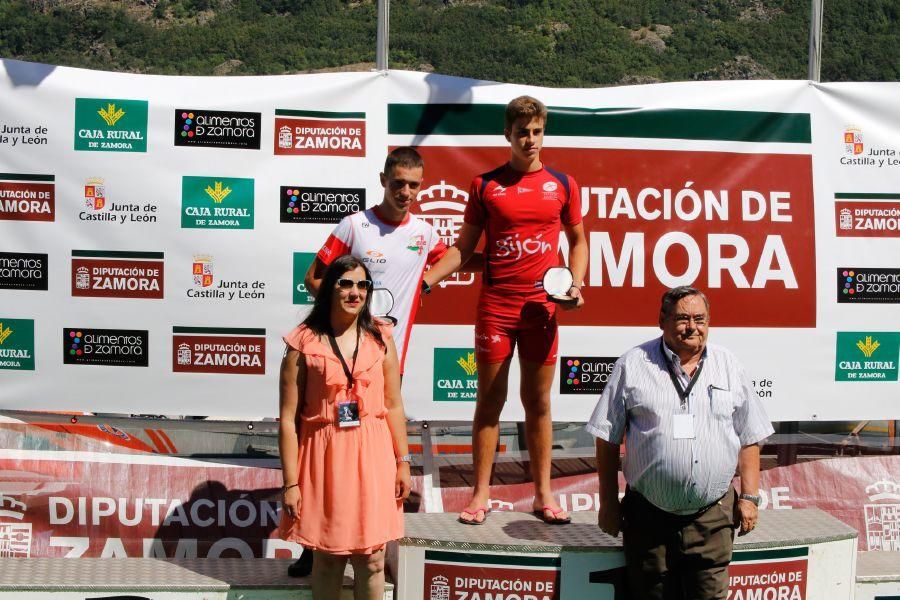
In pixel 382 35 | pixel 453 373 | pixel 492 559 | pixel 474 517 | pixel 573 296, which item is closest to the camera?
pixel 492 559

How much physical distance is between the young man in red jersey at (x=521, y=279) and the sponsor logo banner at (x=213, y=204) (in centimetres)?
Result: 132

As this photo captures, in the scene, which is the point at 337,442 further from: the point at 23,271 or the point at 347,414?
the point at 23,271

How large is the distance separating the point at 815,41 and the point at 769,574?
9.22 ft

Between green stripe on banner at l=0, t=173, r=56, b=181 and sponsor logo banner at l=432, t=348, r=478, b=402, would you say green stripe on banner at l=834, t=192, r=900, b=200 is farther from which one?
green stripe on banner at l=0, t=173, r=56, b=181

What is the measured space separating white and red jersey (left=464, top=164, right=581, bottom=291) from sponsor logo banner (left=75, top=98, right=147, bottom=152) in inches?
74.5

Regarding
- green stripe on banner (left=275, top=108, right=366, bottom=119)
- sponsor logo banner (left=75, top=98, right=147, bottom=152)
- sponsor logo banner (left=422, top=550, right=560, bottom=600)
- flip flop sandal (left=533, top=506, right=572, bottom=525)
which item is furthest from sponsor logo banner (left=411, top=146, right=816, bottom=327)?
sponsor logo banner (left=422, top=550, right=560, bottom=600)

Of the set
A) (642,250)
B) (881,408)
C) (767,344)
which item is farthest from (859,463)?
(642,250)

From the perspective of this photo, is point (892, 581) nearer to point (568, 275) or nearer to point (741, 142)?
point (568, 275)

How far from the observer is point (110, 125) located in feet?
16.6

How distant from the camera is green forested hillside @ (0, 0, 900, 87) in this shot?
512cm

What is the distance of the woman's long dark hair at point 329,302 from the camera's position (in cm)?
349

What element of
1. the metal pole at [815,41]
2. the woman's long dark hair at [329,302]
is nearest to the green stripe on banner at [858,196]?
the metal pole at [815,41]

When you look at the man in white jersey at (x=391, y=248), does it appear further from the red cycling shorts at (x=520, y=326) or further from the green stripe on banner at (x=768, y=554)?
the green stripe on banner at (x=768, y=554)

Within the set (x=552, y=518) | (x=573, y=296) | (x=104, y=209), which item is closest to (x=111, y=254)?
(x=104, y=209)
